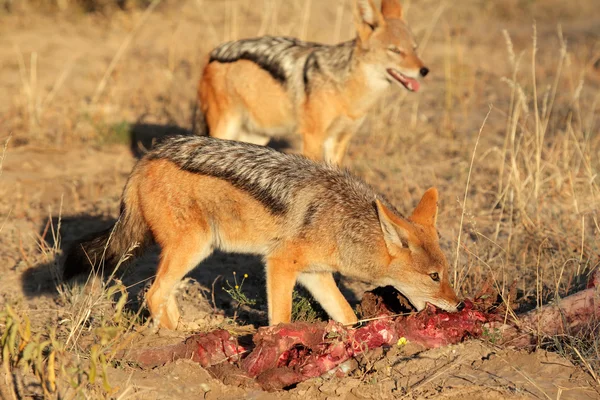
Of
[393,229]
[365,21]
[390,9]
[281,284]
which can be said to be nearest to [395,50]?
[365,21]

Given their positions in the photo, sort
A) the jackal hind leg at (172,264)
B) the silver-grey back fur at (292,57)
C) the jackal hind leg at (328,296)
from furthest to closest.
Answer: the silver-grey back fur at (292,57) < the jackal hind leg at (328,296) < the jackal hind leg at (172,264)

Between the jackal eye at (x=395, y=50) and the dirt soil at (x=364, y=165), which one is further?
the jackal eye at (x=395, y=50)

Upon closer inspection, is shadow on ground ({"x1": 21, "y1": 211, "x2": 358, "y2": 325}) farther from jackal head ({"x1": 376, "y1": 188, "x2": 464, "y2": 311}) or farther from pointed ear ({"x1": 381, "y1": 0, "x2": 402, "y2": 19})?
pointed ear ({"x1": 381, "y1": 0, "x2": 402, "y2": 19})

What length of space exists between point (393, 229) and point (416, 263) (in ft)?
0.92

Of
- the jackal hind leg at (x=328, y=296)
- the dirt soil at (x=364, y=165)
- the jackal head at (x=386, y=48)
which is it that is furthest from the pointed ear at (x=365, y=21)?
the jackal hind leg at (x=328, y=296)

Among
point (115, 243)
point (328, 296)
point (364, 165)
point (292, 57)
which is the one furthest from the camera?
point (364, 165)

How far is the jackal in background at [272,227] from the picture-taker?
5.51 meters

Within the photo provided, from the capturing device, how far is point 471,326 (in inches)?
210

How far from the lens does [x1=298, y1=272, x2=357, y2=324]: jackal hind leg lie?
19.4ft

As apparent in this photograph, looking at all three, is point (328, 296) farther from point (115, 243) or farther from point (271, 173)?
point (115, 243)

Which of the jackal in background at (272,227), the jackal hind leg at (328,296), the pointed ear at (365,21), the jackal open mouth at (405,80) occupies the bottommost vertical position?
the jackal hind leg at (328,296)

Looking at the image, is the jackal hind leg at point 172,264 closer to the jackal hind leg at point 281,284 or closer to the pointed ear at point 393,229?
the jackal hind leg at point 281,284

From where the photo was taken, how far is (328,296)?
19.5 ft

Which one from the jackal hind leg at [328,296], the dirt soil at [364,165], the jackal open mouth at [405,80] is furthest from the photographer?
the jackal open mouth at [405,80]
